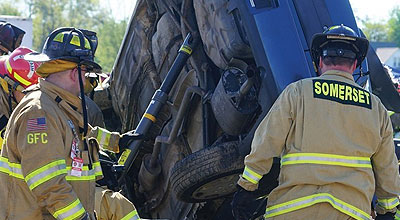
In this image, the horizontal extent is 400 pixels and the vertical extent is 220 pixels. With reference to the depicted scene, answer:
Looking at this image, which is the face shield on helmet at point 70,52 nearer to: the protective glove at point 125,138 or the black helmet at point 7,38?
the protective glove at point 125,138

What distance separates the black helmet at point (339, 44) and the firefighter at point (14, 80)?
2.03 metres

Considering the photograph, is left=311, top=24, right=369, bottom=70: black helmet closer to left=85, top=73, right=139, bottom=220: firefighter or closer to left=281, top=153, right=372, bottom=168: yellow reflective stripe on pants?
left=281, top=153, right=372, bottom=168: yellow reflective stripe on pants

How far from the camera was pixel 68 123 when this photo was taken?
11.7 feet

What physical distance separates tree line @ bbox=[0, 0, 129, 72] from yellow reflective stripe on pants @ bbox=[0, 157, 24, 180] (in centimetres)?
3303

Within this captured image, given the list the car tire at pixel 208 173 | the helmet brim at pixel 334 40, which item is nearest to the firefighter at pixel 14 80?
the car tire at pixel 208 173

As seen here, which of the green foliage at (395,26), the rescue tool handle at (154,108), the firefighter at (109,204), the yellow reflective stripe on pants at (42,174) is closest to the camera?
the yellow reflective stripe on pants at (42,174)

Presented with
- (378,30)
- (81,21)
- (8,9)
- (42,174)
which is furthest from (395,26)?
(42,174)

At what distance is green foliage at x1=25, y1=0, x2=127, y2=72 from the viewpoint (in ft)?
124

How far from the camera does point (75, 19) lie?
43531 mm

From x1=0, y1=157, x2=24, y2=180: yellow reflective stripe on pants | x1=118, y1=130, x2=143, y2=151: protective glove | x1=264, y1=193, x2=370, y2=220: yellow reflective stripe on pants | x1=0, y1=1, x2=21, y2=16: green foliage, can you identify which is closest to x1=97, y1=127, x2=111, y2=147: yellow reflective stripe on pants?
x1=118, y1=130, x2=143, y2=151: protective glove

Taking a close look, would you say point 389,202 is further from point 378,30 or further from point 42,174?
point 378,30

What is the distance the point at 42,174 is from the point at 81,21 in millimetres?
41387

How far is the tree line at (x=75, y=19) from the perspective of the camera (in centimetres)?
3803

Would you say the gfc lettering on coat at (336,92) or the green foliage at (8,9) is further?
the green foliage at (8,9)
